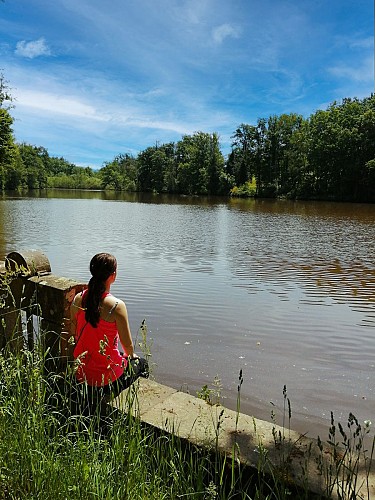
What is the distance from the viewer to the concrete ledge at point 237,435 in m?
1.85

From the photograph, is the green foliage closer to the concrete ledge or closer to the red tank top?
the red tank top

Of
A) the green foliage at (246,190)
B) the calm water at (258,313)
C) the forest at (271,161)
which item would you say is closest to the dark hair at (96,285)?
the calm water at (258,313)

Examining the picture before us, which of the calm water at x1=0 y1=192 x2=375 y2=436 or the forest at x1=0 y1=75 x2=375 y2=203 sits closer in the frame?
the calm water at x1=0 y1=192 x2=375 y2=436

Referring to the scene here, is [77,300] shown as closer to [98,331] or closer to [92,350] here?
[98,331]

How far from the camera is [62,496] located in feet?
6.43

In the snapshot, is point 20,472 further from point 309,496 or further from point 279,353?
point 279,353

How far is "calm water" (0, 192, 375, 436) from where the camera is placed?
16.4 feet

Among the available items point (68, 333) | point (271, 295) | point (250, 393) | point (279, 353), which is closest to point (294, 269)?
point (271, 295)

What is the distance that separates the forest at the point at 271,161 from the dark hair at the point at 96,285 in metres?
46.7

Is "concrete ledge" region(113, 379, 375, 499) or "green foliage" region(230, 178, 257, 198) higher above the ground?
"green foliage" region(230, 178, 257, 198)

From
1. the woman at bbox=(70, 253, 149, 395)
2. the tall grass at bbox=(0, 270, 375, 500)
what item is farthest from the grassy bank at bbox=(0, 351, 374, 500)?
the woman at bbox=(70, 253, 149, 395)

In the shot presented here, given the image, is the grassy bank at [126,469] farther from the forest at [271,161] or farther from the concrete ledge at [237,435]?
the forest at [271,161]

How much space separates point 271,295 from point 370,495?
7586 millimetres

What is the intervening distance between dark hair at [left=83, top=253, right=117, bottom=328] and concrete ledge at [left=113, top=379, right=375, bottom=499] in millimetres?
592
